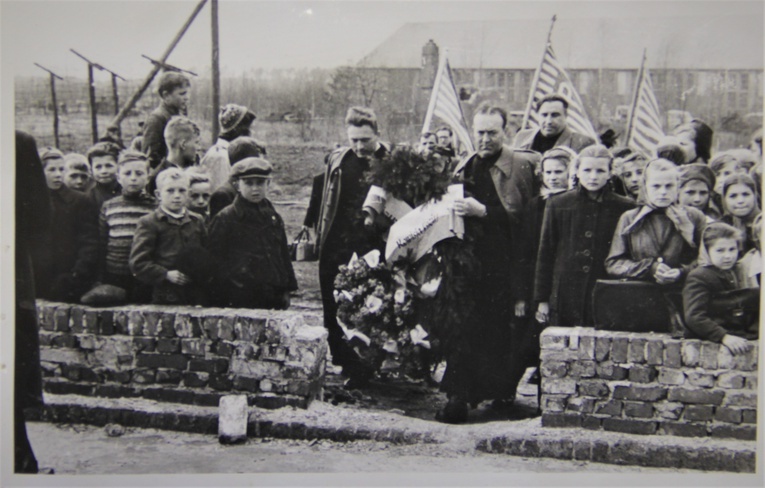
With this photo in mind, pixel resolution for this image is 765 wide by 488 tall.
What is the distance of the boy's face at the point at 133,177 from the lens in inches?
171

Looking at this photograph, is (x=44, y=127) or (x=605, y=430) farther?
(x=44, y=127)

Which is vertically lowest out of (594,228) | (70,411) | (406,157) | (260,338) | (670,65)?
(70,411)

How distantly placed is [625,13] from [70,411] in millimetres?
3879

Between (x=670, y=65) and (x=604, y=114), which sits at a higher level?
(x=670, y=65)

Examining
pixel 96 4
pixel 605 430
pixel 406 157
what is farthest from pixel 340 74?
pixel 605 430

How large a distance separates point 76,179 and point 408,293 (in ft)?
6.62

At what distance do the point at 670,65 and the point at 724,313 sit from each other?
1402 mm

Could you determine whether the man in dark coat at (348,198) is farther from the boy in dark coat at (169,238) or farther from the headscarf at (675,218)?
the headscarf at (675,218)

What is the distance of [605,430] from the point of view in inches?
160

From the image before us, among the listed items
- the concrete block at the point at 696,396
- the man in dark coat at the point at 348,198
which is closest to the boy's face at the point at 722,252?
the concrete block at the point at 696,396

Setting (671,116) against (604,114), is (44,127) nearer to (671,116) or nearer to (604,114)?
(604,114)

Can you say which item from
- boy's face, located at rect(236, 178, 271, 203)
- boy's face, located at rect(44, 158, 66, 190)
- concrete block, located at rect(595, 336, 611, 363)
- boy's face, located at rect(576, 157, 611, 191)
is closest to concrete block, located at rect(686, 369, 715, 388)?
concrete block, located at rect(595, 336, 611, 363)

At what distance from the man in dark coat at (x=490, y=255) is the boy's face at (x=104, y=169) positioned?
1979mm

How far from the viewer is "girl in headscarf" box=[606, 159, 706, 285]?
13.3 feet
